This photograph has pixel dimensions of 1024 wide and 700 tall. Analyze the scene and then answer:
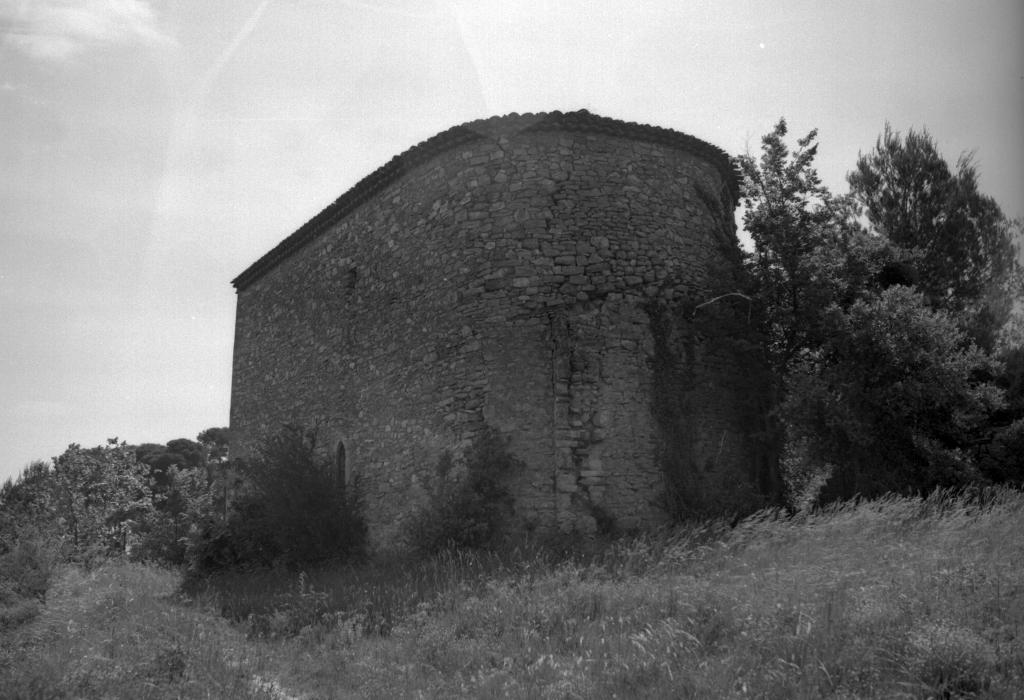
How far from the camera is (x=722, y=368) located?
1305 cm

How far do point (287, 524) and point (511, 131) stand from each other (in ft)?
27.2

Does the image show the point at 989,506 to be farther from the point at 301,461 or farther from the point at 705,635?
the point at 301,461

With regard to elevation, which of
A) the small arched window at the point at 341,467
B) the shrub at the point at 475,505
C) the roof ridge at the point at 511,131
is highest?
the roof ridge at the point at 511,131

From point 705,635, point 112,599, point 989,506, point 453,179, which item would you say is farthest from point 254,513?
point 989,506

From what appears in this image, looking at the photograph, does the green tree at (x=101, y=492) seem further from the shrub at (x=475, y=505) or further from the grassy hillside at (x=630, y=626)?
the shrub at (x=475, y=505)

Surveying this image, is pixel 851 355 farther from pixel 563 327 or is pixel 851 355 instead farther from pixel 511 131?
pixel 511 131

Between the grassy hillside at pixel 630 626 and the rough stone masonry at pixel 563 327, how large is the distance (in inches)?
65.0

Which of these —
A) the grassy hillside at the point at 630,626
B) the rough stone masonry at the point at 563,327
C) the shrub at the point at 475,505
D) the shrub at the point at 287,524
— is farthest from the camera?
the shrub at the point at 287,524

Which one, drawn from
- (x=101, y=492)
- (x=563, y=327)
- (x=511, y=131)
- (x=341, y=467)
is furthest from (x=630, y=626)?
(x=101, y=492)

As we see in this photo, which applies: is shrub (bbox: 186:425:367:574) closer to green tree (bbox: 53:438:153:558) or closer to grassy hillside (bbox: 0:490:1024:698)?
grassy hillside (bbox: 0:490:1024:698)

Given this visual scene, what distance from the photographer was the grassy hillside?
5793 mm

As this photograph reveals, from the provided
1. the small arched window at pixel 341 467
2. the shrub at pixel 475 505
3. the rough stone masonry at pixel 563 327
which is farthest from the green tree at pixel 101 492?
the shrub at pixel 475 505

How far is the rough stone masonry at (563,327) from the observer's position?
11867 millimetres

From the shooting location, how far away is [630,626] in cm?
713
